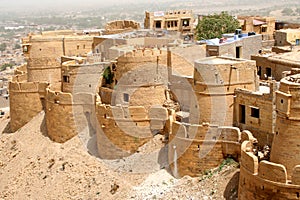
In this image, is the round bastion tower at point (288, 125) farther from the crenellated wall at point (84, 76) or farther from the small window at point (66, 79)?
the small window at point (66, 79)

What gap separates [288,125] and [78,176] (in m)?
11.2

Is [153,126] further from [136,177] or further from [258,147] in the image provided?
[258,147]

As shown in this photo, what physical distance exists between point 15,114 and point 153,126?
11123 mm

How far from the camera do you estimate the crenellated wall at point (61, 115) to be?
27.3m

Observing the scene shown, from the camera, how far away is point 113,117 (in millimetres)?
24047

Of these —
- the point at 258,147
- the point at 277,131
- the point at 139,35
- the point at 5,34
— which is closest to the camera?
the point at 277,131

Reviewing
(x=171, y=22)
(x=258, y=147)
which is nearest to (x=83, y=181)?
(x=258, y=147)

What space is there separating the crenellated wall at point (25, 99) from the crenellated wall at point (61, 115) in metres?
2.66

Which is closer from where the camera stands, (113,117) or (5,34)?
(113,117)

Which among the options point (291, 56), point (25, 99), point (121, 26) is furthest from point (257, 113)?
point (121, 26)

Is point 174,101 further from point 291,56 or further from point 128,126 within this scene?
point 291,56

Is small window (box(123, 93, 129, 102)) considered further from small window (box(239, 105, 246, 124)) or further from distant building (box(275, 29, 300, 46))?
Answer: distant building (box(275, 29, 300, 46))

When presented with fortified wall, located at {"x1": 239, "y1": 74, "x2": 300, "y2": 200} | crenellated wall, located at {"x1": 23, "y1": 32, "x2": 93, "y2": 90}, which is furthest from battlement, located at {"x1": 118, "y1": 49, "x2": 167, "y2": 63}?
fortified wall, located at {"x1": 239, "y1": 74, "x2": 300, "y2": 200}

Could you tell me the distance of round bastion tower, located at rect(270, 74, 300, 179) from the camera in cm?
1638
